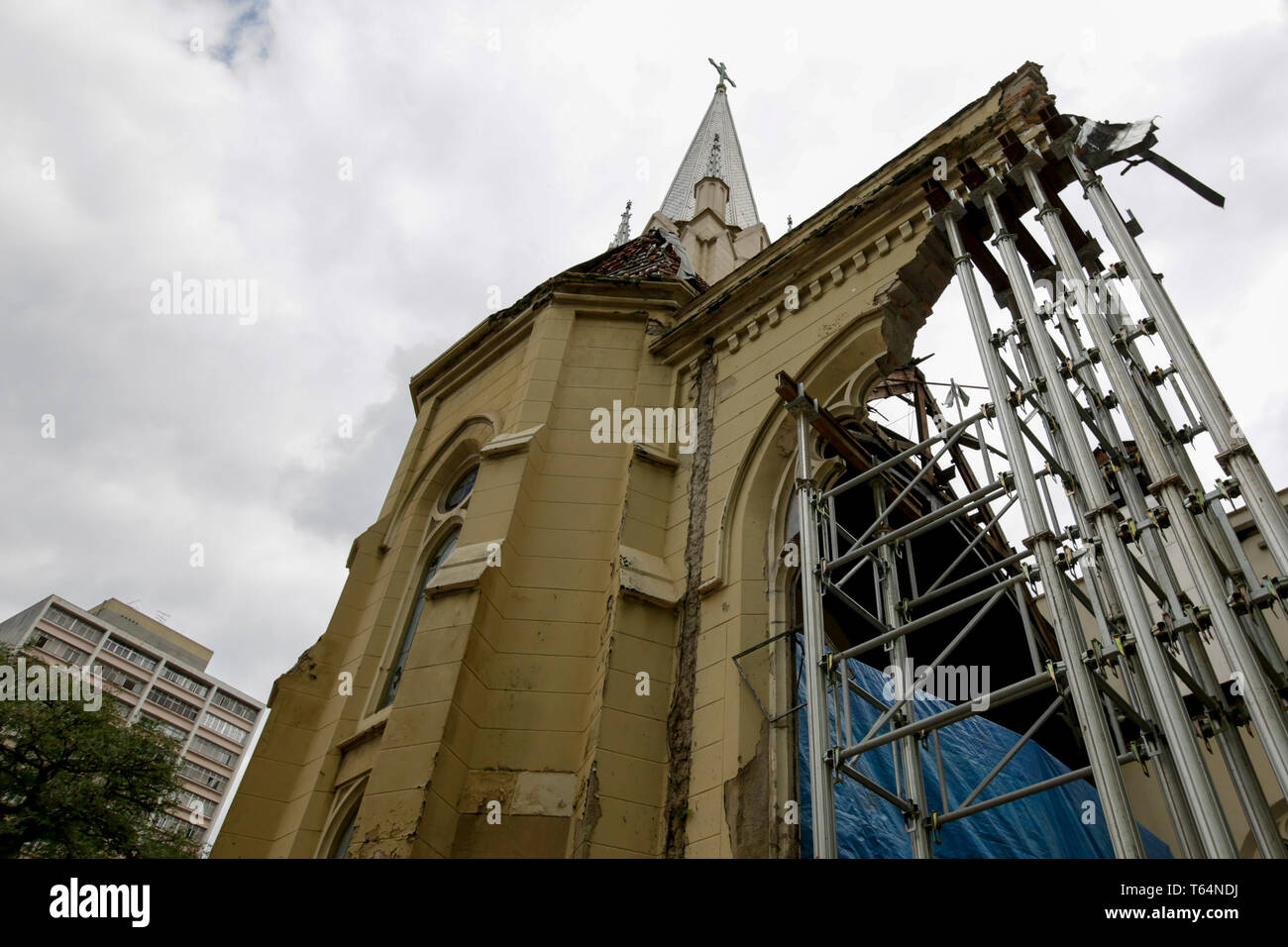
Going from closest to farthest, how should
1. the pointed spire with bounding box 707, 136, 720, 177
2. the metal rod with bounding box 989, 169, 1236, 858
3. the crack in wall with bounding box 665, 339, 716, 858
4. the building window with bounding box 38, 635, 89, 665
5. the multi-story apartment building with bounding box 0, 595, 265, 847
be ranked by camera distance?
1. the metal rod with bounding box 989, 169, 1236, 858
2. the crack in wall with bounding box 665, 339, 716, 858
3. the pointed spire with bounding box 707, 136, 720, 177
4. the building window with bounding box 38, 635, 89, 665
5. the multi-story apartment building with bounding box 0, 595, 265, 847

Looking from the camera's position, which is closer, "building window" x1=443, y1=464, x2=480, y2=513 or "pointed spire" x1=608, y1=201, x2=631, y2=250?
→ "building window" x1=443, y1=464, x2=480, y2=513

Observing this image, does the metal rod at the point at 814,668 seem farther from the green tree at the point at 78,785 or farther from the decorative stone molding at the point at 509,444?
the green tree at the point at 78,785

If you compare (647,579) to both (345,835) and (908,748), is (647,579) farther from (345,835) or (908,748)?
(345,835)

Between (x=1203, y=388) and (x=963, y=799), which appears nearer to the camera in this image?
(x=1203, y=388)

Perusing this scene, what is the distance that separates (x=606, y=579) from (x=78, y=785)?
13772 mm

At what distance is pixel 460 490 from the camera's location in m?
12.3

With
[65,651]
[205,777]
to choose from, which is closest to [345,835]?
[65,651]

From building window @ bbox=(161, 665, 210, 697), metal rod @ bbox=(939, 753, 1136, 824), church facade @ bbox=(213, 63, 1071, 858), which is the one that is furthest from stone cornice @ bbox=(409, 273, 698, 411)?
building window @ bbox=(161, 665, 210, 697)

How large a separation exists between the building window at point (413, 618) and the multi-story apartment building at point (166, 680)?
2240 inches

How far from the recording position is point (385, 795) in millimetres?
7449

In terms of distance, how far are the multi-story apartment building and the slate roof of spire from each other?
48746mm

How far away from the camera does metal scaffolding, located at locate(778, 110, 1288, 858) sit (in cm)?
445

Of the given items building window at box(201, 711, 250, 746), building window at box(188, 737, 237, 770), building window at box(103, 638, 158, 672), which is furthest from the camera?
building window at box(201, 711, 250, 746)

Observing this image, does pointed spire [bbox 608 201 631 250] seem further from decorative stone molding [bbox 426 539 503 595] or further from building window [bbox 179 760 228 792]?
building window [bbox 179 760 228 792]
